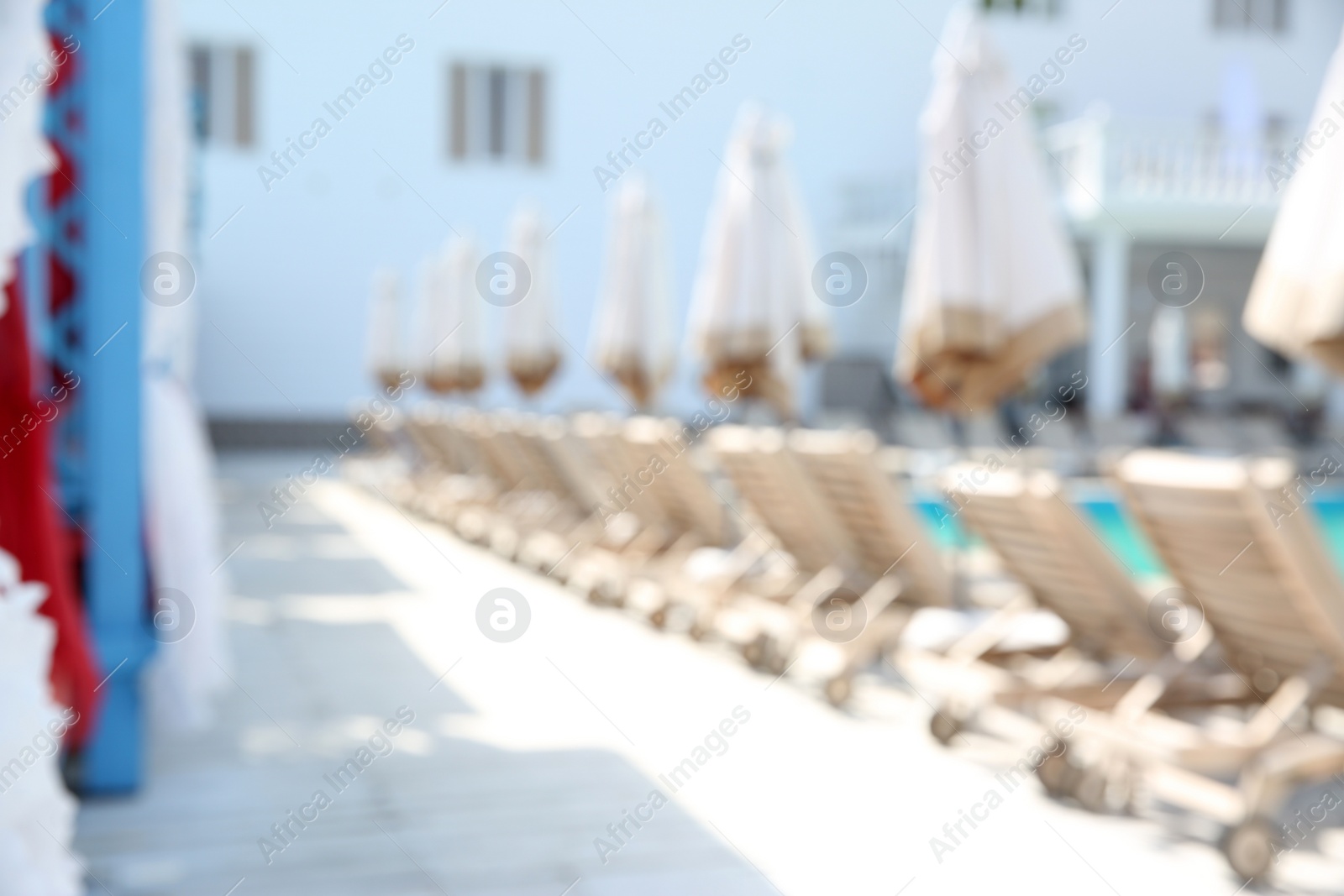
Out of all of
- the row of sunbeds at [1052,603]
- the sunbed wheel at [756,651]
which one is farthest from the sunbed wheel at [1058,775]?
the sunbed wheel at [756,651]

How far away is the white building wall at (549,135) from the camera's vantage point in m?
19.5

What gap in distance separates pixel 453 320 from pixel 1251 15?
1592cm

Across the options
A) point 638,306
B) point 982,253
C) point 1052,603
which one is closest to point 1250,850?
point 1052,603

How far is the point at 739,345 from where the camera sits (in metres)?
7.67

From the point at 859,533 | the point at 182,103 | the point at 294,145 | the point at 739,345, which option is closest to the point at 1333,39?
the point at 294,145

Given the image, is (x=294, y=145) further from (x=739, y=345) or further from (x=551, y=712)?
(x=551, y=712)

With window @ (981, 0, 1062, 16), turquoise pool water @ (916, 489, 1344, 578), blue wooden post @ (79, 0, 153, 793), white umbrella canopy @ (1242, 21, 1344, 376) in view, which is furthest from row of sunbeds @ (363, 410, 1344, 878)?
window @ (981, 0, 1062, 16)

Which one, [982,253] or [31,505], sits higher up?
[982,253]

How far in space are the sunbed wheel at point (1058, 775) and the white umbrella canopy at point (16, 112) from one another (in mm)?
2906

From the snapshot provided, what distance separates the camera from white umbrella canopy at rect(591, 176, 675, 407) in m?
9.56

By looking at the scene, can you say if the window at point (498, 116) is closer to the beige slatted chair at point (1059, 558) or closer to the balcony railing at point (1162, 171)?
the balcony railing at point (1162, 171)

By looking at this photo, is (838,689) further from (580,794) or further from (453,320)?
(453,320)

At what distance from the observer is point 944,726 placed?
438 centimetres

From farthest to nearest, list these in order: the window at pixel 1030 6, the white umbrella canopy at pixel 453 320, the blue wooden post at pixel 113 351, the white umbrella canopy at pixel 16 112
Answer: the window at pixel 1030 6
the white umbrella canopy at pixel 453 320
the blue wooden post at pixel 113 351
the white umbrella canopy at pixel 16 112
